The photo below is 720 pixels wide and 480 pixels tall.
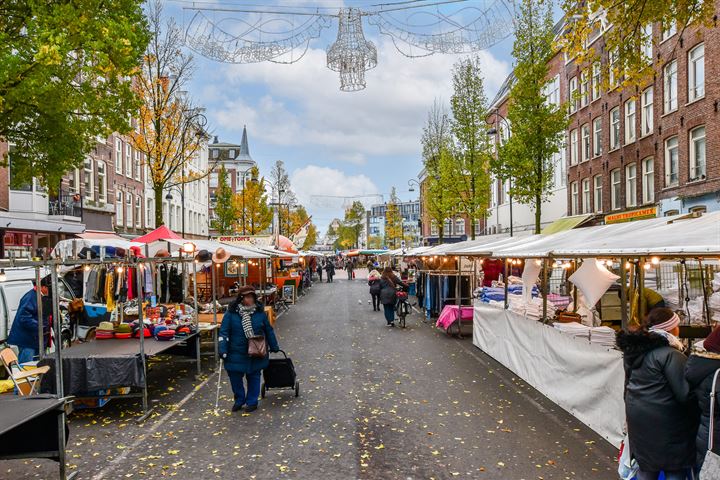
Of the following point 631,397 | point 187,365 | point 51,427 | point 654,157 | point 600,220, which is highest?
point 654,157

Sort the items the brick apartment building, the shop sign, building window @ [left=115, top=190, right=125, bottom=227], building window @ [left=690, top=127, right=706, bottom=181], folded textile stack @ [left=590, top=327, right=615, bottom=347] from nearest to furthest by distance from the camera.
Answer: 1. folded textile stack @ [left=590, top=327, right=615, bottom=347]
2. the brick apartment building
3. building window @ [left=690, top=127, right=706, bottom=181]
4. the shop sign
5. building window @ [left=115, top=190, right=125, bottom=227]

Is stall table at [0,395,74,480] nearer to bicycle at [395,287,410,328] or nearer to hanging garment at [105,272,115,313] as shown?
hanging garment at [105,272,115,313]

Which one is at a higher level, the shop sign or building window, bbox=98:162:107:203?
building window, bbox=98:162:107:203

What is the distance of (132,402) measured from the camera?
817 centimetres

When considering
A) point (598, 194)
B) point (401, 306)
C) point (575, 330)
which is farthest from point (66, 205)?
point (598, 194)

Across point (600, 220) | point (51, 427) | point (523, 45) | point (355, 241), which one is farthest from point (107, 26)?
point (355, 241)

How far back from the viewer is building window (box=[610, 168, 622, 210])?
87.8ft

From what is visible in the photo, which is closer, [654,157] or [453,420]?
[453,420]

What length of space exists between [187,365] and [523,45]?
19352 millimetres

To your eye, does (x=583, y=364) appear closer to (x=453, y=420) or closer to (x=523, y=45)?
(x=453, y=420)

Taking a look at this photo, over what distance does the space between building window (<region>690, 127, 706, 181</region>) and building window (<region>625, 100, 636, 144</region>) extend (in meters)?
4.57

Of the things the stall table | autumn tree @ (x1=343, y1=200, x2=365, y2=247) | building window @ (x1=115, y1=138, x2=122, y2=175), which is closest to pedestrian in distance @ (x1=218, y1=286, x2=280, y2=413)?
the stall table

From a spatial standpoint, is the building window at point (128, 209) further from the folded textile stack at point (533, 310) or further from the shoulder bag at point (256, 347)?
the folded textile stack at point (533, 310)

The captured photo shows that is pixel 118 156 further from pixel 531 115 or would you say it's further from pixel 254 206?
pixel 531 115
